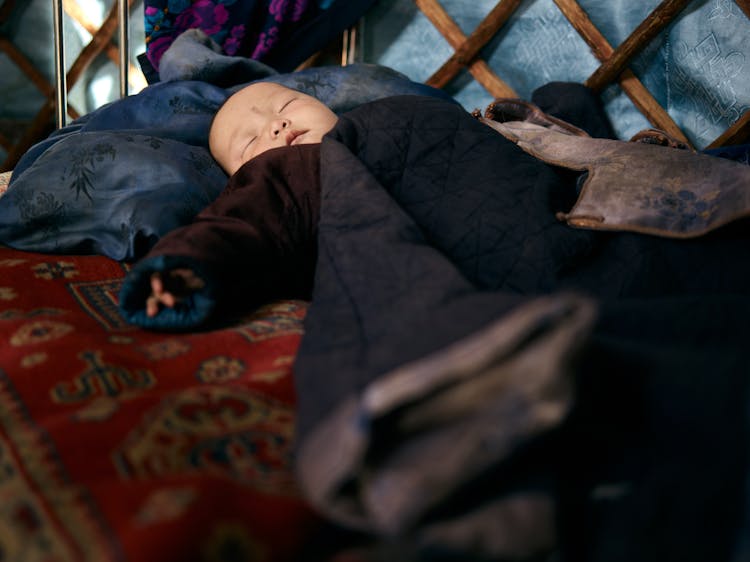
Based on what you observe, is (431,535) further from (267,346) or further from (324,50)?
(324,50)

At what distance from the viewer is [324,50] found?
6.05ft

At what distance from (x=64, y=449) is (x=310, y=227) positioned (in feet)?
1.42

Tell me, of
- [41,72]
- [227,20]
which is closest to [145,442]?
[227,20]

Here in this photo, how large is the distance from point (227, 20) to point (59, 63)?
0.48 metres

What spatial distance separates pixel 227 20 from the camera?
1.63 metres

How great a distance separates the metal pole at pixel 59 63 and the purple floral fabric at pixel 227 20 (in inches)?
10.0

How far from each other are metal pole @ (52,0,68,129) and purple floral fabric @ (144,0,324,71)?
253 millimetres

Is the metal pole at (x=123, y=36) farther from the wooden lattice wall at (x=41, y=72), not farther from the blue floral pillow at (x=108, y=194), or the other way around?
the blue floral pillow at (x=108, y=194)

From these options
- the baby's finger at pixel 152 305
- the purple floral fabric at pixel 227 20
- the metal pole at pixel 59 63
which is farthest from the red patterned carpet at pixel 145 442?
the metal pole at pixel 59 63

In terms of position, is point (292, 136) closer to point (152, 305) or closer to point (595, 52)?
point (152, 305)

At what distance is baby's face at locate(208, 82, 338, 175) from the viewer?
1.01m

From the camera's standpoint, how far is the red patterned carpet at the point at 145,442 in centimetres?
35

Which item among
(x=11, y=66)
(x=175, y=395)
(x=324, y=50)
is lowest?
(x=175, y=395)

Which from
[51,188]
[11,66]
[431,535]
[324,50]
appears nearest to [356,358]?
[431,535]
